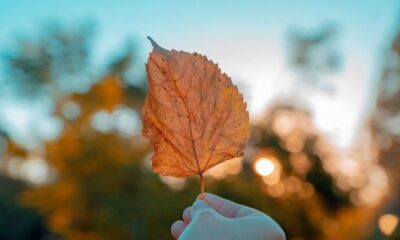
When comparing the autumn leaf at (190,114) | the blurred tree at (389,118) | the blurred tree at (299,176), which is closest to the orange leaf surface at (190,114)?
the autumn leaf at (190,114)

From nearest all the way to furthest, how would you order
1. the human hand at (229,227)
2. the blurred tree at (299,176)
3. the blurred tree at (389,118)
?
1. the human hand at (229,227)
2. the blurred tree at (299,176)
3. the blurred tree at (389,118)

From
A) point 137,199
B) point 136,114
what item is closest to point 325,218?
point 137,199

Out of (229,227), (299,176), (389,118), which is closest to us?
(229,227)

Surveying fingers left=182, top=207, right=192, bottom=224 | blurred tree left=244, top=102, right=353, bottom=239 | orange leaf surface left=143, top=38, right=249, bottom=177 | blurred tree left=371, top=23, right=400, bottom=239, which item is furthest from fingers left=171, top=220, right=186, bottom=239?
blurred tree left=371, top=23, right=400, bottom=239

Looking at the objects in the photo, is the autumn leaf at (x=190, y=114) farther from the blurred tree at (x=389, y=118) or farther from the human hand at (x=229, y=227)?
the blurred tree at (x=389, y=118)

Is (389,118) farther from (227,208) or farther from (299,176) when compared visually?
(227,208)

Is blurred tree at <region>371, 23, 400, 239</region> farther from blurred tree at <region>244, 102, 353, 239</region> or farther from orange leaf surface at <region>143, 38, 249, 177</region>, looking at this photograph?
orange leaf surface at <region>143, 38, 249, 177</region>

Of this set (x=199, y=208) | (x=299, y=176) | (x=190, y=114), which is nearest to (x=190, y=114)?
(x=190, y=114)

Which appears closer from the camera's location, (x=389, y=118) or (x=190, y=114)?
(x=190, y=114)
